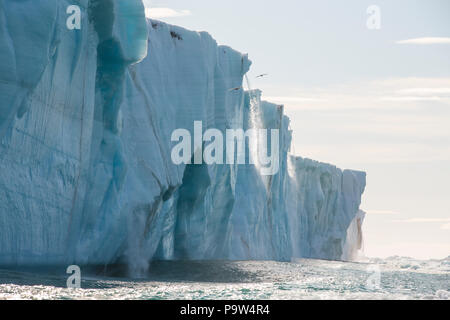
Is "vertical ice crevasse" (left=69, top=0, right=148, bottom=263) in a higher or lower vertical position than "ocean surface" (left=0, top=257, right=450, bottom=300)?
higher

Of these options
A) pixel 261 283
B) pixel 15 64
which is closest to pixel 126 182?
pixel 261 283

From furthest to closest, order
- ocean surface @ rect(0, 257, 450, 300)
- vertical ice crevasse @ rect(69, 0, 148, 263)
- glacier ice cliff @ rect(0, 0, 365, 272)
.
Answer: vertical ice crevasse @ rect(69, 0, 148, 263) → glacier ice cliff @ rect(0, 0, 365, 272) → ocean surface @ rect(0, 257, 450, 300)

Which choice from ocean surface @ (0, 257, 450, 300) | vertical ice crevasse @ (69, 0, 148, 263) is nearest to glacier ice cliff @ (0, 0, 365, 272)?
vertical ice crevasse @ (69, 0, 148, 263)

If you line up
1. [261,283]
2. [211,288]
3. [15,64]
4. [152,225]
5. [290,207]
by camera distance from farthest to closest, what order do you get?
[290,207] < [152,225] < [261,283] < [211,288] < [15,64]

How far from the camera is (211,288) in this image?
16.9m

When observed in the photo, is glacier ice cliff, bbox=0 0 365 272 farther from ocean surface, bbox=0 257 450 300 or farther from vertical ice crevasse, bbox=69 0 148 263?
ocean surface, bbox=0 257 450 300

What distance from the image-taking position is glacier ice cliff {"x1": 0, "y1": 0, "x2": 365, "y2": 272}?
15.9 meters

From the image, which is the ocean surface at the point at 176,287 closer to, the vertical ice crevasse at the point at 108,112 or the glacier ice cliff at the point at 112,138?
the glacier ice cliff at the point at 112,138

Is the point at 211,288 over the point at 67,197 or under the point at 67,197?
under

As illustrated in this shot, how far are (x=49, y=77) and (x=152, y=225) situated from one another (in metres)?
6.44

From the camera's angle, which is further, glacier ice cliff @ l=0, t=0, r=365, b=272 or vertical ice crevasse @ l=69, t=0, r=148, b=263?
vertical ice crevasse @ l=69, t=0, r=148, b=263

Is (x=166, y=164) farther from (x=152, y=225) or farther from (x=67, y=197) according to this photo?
(x=67, y=197)

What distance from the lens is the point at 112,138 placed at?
19562 millimetres

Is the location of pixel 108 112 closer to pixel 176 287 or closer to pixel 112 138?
pixel 112 138
